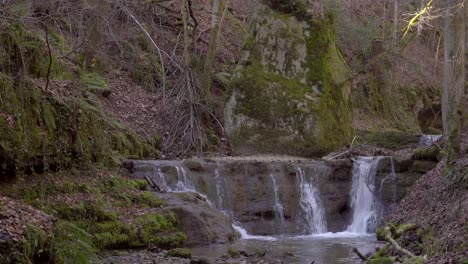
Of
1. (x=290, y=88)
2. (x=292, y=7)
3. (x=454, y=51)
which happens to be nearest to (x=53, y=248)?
(x=454, y=51)

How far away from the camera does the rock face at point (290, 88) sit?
741 inches

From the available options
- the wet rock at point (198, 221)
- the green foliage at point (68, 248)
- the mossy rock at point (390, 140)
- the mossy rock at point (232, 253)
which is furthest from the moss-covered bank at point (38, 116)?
the mossy rock at point (390, 140)

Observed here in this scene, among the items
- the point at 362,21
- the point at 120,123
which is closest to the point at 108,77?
the point at 120,123

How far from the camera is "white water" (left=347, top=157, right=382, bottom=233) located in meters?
16.1

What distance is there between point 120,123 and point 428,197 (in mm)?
7752

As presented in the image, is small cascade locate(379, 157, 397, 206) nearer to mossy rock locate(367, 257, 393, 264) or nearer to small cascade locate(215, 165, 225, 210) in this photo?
small cascade locate(215, 165, 225, 210)

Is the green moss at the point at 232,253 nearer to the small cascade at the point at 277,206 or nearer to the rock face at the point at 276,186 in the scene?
the rock face at the point at 276,186

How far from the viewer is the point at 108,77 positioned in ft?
65.8

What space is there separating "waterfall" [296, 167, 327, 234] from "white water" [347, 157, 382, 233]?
0.77 meters

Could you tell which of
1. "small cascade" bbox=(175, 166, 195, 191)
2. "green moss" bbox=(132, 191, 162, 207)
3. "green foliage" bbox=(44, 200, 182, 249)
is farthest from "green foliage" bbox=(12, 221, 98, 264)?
"small cascade" bbox=(175, 166, 195, 191)

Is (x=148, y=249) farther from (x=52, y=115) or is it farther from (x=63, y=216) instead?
(x=52, y=115)

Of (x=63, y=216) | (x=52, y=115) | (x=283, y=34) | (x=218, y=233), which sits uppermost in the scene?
(x=283, y=34)

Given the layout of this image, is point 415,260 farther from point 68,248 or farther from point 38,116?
point 38,116

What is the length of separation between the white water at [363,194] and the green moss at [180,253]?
590cm
